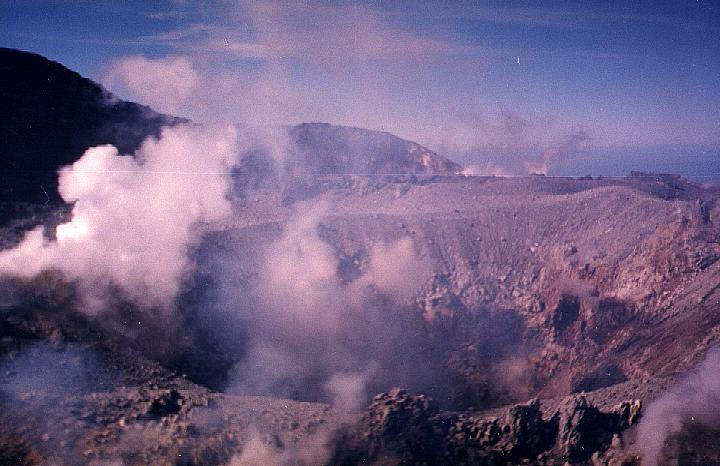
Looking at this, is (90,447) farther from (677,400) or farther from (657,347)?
(657,347)

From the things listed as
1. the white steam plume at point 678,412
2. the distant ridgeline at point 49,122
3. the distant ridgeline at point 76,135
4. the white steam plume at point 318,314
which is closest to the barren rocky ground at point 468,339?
the white steam plume at point 678,412

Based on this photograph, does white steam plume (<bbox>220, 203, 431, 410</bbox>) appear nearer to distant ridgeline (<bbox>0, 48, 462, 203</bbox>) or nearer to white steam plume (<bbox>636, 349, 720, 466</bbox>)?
white steam plume (<bbox>636, 349, 720, 466</bbox>)

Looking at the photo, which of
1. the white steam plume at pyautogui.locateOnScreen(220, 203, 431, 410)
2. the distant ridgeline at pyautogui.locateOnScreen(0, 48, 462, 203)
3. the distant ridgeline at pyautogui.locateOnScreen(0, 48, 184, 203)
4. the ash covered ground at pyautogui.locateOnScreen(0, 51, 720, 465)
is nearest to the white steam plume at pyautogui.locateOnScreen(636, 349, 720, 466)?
the ash covered ground at pyautogui.locateOnScreen(0, 51, 720, 465)

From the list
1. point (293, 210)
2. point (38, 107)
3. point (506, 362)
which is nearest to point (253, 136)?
point (293, 210)

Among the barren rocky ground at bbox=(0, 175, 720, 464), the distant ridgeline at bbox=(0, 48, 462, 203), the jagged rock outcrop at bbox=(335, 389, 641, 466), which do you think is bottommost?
the jagged rock outcrop at bbox=(335, 389, 641, 466)

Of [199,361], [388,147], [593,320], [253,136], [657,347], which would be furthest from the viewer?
[388,147]

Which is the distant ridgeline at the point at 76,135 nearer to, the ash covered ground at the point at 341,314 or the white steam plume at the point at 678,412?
the ash covered ground at the point at 341,314
